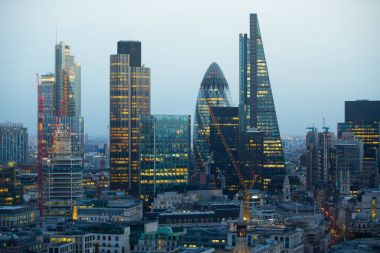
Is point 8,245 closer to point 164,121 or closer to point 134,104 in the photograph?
point 164,121

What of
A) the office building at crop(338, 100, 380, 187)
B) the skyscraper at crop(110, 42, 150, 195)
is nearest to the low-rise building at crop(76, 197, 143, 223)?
the skyscraper at crop(110, 42, 150, 195)

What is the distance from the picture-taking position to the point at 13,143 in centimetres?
16625

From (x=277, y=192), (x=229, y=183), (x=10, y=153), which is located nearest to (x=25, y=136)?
(x=10, y=153)

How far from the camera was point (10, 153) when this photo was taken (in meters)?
163

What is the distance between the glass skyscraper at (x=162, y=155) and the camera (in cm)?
11562

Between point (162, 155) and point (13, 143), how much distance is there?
55.3m

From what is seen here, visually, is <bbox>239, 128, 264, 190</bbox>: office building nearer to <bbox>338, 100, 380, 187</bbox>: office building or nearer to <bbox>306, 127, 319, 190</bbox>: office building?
<bbox>306, 127, 319, 190</bbox>: office building

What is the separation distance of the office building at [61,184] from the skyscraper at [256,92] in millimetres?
57851

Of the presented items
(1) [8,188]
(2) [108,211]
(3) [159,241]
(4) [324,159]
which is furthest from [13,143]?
(3) [159,241]

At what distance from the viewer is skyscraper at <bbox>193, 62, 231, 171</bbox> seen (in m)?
167

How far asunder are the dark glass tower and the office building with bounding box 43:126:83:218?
37743 mm

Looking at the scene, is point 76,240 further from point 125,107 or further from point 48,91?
point 48,91

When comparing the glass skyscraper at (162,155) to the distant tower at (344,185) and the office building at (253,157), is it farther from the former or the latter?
→ the office building at (253,157)

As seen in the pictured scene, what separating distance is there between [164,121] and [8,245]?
4978cm
